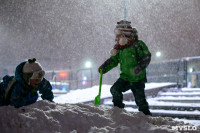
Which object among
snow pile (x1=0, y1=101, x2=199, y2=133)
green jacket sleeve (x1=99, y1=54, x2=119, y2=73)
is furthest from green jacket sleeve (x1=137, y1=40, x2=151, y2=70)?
snow pile (x1=0, y1=101, x2=199, y2=133)

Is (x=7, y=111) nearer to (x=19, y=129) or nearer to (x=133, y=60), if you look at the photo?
(x=19, y=129)

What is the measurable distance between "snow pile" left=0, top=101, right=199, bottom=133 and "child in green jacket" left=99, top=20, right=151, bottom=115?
999 millimetres

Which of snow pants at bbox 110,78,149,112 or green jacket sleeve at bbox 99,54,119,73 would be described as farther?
green jacket sleeve at bbox 99,54,119,73

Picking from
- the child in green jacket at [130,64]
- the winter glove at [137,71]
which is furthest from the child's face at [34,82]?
the winter glove at [137,71]

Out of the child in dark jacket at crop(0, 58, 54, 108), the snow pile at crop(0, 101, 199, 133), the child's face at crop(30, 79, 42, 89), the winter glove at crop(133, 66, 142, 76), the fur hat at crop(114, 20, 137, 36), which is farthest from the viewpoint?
the fur hat at crop(114, 20, 137, 36)

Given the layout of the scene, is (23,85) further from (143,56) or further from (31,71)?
(143,56)

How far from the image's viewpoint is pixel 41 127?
2.14m

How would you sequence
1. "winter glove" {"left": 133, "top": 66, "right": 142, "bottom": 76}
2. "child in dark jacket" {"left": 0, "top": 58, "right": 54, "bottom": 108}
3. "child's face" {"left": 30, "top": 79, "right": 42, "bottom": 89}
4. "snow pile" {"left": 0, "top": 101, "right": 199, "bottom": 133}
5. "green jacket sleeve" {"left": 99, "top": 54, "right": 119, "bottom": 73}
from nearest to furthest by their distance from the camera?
1. "snow pile" {"left": 0, "top": 101, "right": 199, "bottom": 133}
2. "child in dark jacket" {"left": 0, "top": 58, "right": 54, "bottom": 108}
3. "child's face" {"left": 30, "top": 79, "right": 42, "bottom": 89}
4. "winter glove" {"left": 133, "top": 66, "right": 142, "bottom": 76}
5. "green jacket sleeve" {"left": 99, "top": 54, "right": 119, "bottom": 73}

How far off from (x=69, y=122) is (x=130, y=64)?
1810mm

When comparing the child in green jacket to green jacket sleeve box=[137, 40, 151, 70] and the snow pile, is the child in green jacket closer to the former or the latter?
green jacket sleeve box=[137, 40, 151, 70]

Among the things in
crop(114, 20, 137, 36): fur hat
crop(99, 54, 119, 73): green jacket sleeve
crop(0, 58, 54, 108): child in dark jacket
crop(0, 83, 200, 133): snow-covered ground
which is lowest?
crop(0, 83, 200, 133): snow-covered ground

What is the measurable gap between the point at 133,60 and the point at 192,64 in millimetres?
18114

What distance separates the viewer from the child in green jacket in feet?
12.3

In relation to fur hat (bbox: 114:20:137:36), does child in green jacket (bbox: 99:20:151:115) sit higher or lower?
lower
